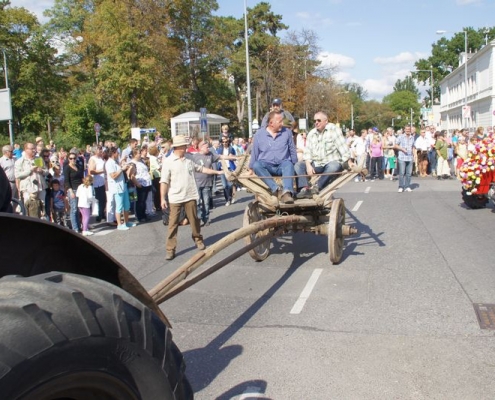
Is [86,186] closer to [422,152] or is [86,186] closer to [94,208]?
[94,208]

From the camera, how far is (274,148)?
319 inches

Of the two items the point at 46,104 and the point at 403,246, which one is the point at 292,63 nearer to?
the point at 46,104

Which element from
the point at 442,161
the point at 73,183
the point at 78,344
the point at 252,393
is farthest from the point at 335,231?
the point at 442,161

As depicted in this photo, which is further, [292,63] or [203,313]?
[292,63]

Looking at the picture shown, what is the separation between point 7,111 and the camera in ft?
50.1

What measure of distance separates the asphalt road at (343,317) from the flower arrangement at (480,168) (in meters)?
1.96

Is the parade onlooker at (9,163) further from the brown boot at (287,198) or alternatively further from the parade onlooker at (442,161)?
the parade onlooker at (442,161)

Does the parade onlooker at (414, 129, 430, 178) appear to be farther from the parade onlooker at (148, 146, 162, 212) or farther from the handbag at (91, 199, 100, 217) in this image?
the handbag at (91, 199, 100, 217)

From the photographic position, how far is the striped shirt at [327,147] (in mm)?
8672

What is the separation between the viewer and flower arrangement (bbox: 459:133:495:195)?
469 inches

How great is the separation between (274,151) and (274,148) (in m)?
0.05

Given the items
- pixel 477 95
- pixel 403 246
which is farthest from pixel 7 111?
pixel 477 95

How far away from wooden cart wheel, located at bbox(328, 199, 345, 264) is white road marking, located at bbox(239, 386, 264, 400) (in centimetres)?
362

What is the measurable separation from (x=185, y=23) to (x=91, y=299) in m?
51.8
